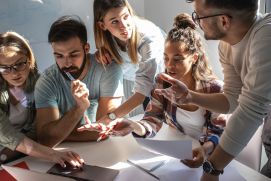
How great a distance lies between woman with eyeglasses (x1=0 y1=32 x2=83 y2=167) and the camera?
1.25m

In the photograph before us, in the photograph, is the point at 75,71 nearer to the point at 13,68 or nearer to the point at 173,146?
the point at 13,68

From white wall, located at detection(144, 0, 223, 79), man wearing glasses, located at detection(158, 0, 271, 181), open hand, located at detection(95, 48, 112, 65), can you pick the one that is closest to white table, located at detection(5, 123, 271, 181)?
man wearing glasses, located at detection(158, 0, 271, 181)

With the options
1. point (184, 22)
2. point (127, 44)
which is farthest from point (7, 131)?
point (184, 22)

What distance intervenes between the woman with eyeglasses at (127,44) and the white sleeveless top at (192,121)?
0.67ft

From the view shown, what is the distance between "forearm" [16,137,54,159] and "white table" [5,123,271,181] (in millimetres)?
→ 26

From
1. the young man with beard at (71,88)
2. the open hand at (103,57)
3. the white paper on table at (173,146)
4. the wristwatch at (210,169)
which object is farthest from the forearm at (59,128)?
the wristwatch at (210,169)

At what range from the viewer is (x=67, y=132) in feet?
4.49

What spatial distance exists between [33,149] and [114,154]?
0.31 m

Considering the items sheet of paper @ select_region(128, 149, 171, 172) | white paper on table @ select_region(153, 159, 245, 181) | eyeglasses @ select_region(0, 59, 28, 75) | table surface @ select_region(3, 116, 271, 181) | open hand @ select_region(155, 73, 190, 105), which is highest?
eyeglasses @ select_region(0, 59, 28, 75)

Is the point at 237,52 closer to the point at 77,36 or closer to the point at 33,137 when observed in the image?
the point at 77,36

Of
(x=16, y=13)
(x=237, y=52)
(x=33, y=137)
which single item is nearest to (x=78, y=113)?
(x=33, y=137)

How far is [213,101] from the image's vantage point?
1164mm

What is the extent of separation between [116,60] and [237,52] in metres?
0.61

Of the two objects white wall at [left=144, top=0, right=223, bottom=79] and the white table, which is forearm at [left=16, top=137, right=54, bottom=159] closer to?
the white table
